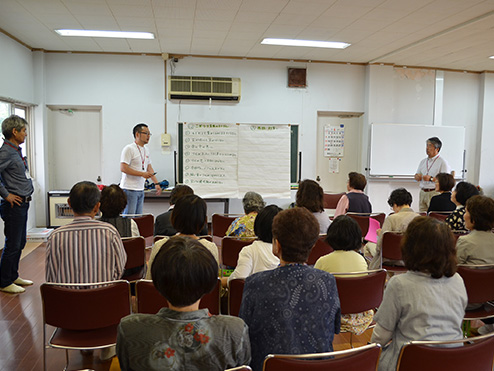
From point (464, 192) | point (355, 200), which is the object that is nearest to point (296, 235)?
point (464, 192)

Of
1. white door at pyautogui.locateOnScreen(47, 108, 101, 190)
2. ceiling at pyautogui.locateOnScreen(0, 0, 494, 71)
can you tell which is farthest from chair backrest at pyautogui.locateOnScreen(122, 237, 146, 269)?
white door at pyautogui.locateOnScreen(47, 108, 101, 190)

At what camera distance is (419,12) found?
438cm

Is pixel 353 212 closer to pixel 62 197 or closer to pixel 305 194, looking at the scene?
pixel 305 194

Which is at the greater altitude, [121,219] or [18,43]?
[18,43]

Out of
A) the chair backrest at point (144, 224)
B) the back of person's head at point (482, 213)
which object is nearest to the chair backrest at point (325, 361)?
the back of person's head at point (482, 213)

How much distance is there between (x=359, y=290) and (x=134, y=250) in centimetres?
161

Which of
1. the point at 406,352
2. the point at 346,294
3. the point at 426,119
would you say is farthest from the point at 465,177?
the point at 406,352

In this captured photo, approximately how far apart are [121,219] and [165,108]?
3984mm

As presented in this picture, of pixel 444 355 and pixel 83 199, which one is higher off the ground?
pixel 83 199

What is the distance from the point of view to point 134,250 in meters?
2.83

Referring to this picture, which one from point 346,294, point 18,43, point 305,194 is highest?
point 18,43

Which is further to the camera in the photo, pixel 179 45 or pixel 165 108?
pixel 165 108

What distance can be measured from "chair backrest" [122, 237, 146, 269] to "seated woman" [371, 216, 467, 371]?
179 centimetres

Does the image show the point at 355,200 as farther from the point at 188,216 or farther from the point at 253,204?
the point at 188,216
